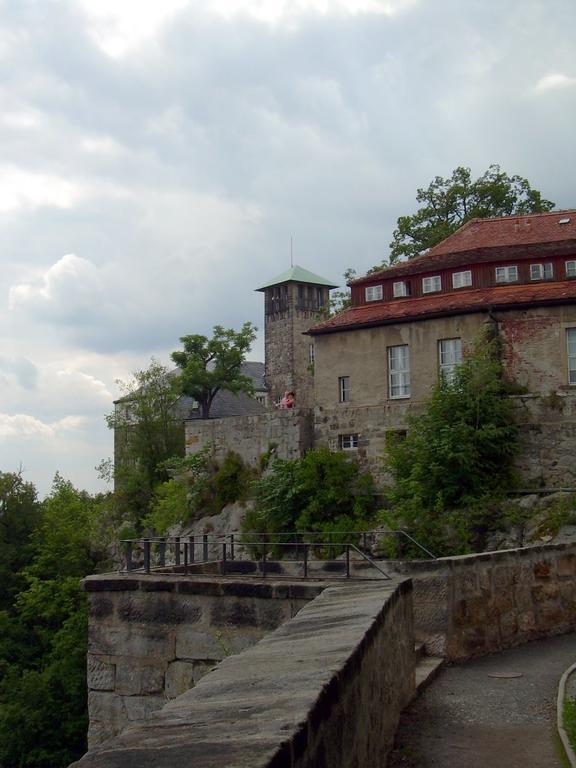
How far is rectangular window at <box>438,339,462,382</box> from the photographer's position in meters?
29.3

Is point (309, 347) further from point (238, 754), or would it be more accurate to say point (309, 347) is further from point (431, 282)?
point (238, 754)

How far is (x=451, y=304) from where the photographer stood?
96.6ft

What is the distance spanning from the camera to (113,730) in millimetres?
9375

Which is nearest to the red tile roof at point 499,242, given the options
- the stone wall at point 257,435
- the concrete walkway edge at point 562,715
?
the stone wall at point 257,435

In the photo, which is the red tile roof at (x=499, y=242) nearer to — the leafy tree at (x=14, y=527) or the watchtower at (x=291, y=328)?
the leafy tree at (x=14, y=527)

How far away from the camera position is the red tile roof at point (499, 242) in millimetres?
29953

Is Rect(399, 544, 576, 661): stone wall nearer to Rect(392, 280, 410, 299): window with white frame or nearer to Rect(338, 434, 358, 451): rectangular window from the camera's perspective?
Rect(338, 434, 358, 451): rectangular window

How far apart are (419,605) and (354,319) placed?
23193 mm

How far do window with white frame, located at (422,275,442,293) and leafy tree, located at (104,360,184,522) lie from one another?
13708mm

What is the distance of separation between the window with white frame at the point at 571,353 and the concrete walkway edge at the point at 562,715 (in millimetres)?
20234

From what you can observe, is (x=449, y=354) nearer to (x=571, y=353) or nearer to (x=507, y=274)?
(x=507, y=274)

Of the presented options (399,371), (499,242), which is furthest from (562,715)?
(499,242)

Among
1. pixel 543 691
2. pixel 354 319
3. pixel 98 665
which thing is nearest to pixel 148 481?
pixel 354 319

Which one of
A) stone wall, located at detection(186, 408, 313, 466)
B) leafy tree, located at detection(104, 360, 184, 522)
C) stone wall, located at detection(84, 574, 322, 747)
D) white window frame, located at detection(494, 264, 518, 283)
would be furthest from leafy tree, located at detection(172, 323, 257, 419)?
stone wall, located at detection(84, 574, 322, 747)
